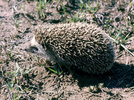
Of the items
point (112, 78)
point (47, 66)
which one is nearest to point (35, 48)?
point (47, 66)

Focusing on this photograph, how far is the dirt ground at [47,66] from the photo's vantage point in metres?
4.35

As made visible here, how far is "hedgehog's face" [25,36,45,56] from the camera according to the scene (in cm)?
485

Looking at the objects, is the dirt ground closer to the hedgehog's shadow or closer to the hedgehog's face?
the hedgehog's shadow

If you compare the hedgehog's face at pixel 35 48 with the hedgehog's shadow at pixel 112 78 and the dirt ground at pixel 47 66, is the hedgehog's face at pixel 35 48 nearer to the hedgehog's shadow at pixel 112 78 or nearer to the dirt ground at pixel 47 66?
the dirt ground at pixel 47 66

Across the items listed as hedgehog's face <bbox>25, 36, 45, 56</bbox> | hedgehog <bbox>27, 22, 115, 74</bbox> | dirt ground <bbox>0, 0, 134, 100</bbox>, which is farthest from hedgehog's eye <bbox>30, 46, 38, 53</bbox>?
hedgehog <bbox>27, 22, 115, 74</bbox>

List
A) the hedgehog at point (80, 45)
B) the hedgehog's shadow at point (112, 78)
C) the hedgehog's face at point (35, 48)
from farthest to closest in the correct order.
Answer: the hedgehog's face at point (35, 48)
the hedgehog's shadow at point (112, 78)
the hedgehog at point (80, 45)

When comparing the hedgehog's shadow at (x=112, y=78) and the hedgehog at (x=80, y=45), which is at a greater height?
the hedgehog at (x=80, y=45)

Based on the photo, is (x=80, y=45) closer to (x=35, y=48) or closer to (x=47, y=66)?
(x=47, y=66)

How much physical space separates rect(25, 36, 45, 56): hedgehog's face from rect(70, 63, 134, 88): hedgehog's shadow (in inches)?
48.4

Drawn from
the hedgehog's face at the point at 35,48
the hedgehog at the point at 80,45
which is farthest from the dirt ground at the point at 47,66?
the hedgehog at the point at 80,45

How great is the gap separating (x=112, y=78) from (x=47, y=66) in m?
1.95

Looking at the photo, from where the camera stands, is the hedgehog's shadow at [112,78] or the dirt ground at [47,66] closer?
the dirt ground at [47,66]

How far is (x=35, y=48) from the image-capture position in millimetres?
4969

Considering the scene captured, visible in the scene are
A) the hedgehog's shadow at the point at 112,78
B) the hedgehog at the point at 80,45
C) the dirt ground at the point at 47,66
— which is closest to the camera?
the hedgehog at the point at 80,45
